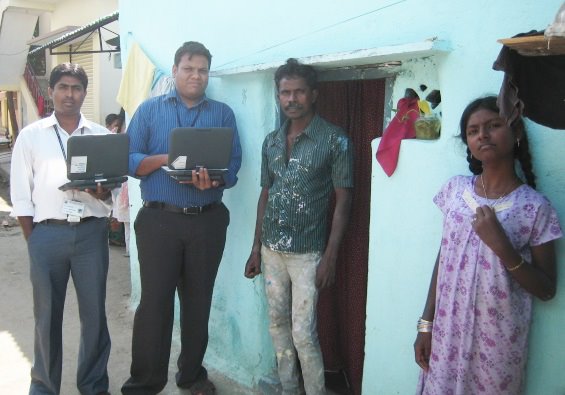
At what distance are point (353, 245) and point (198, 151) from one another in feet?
3.51

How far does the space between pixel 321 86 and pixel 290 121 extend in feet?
1.26

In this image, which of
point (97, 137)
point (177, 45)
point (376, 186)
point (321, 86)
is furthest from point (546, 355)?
point (177, 45)

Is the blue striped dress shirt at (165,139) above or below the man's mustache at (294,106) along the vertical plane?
below

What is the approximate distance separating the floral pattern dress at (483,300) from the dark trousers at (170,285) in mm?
1494

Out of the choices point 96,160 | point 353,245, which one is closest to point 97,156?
point 96,160

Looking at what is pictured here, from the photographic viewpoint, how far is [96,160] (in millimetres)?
2727

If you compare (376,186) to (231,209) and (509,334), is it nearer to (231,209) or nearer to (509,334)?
(509,334)

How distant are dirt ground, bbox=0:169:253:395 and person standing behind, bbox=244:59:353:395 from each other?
37.8 inches

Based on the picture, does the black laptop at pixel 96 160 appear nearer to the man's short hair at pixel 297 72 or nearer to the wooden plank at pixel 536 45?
the man's short hair at pixel 297 72

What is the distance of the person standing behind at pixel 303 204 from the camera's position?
8.68ft

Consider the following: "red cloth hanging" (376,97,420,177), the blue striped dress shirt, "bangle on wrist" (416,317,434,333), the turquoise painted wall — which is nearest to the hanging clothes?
the turquoise painted wall

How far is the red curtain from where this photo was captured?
2.90 metres

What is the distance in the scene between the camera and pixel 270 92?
3.20 m

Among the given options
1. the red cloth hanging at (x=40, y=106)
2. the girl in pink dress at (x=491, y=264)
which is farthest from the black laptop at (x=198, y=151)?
the red cloth hanging at (x=40, y=106)
